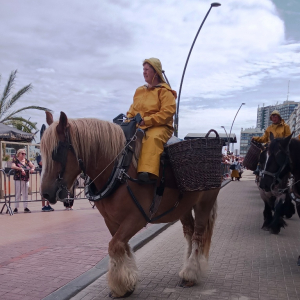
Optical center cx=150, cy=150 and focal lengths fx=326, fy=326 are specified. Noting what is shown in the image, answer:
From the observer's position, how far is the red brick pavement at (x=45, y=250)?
4027 mm

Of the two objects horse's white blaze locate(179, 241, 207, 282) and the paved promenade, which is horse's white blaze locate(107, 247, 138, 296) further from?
horse's white blaze locate(179, 241, 207, 282)

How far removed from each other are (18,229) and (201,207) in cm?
468

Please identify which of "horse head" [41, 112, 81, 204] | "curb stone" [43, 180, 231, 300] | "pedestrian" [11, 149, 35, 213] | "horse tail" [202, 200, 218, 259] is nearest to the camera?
"horse head" [41, 112, 81, 204]

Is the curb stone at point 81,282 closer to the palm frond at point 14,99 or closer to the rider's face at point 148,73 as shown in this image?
the rider's face at point 148,73

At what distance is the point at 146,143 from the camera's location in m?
3.31

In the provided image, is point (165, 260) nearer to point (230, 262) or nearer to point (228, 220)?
point (230, 262)

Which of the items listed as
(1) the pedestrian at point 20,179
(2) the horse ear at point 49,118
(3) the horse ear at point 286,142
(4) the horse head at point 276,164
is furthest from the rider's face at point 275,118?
(1) the pedestrian at point 20,179

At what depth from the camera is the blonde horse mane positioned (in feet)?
9.29

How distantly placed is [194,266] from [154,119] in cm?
196

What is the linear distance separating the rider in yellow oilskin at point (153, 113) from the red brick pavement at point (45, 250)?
6.50 ft

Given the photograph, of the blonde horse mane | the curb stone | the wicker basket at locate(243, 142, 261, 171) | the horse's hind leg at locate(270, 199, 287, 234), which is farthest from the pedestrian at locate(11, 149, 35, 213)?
the blonde horse mane

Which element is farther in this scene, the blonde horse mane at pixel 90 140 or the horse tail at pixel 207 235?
the horse tail at pixel 207 235

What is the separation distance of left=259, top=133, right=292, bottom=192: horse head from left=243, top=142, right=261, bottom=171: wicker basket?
209 centimetres

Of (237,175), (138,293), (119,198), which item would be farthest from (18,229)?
(237,175)
